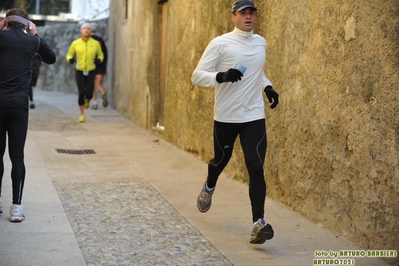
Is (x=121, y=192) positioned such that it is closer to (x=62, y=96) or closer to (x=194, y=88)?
(x=194, y=88)

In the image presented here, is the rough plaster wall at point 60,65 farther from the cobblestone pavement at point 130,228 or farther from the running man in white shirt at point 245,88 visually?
the running man in white shirt at point 245,88

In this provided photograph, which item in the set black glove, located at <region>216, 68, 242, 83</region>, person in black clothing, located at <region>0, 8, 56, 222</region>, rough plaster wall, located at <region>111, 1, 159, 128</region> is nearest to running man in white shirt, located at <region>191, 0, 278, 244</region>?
black glove, located at <region>216, 68, 242, 83</region>

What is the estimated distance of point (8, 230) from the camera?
20.8ft

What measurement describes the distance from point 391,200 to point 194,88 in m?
5.48

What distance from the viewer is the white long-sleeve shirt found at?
6.16 m

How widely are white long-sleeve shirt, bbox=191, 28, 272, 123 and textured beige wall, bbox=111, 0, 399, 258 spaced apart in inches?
25.7

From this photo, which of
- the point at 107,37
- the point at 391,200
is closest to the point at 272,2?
the point at 391,200

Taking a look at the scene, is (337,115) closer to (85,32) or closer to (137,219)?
(137,219)

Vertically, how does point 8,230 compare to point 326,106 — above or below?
below

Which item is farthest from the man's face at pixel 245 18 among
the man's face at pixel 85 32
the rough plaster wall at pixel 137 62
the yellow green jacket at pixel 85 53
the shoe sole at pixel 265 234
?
the man's face at pixel 85 32

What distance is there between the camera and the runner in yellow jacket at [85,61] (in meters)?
15.2

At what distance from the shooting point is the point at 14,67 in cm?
657

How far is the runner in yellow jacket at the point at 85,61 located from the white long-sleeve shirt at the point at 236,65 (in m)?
9.08

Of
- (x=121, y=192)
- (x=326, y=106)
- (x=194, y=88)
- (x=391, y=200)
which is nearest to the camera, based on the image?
(x=391, y=200)
